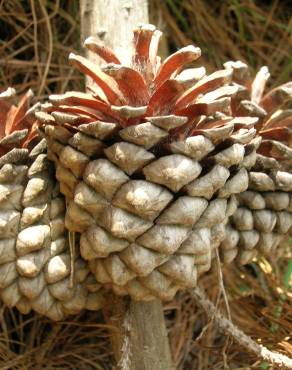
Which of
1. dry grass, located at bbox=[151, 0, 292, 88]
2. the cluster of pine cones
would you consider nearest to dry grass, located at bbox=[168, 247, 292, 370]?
the cluster of pine cones

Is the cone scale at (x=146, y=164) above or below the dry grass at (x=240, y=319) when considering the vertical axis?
above

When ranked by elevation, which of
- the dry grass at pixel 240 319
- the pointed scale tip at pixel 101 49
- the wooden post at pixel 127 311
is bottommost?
the dry grass at pixel 240 319

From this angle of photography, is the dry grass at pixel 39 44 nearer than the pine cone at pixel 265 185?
No

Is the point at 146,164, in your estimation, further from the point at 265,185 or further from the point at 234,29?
the point at 234,29

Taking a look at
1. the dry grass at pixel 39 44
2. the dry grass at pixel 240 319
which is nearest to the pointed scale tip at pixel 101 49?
the dry grass at pixel 39 44

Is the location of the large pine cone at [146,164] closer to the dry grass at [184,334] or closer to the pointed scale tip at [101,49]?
the pointed scale tip at [101,49]

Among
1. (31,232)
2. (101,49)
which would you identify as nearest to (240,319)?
(31,232)

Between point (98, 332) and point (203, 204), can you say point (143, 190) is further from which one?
point (98, 332)

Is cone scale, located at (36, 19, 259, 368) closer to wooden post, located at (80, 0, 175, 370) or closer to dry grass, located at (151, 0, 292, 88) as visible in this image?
wooden post, located at (80, 0, 175, 370)
